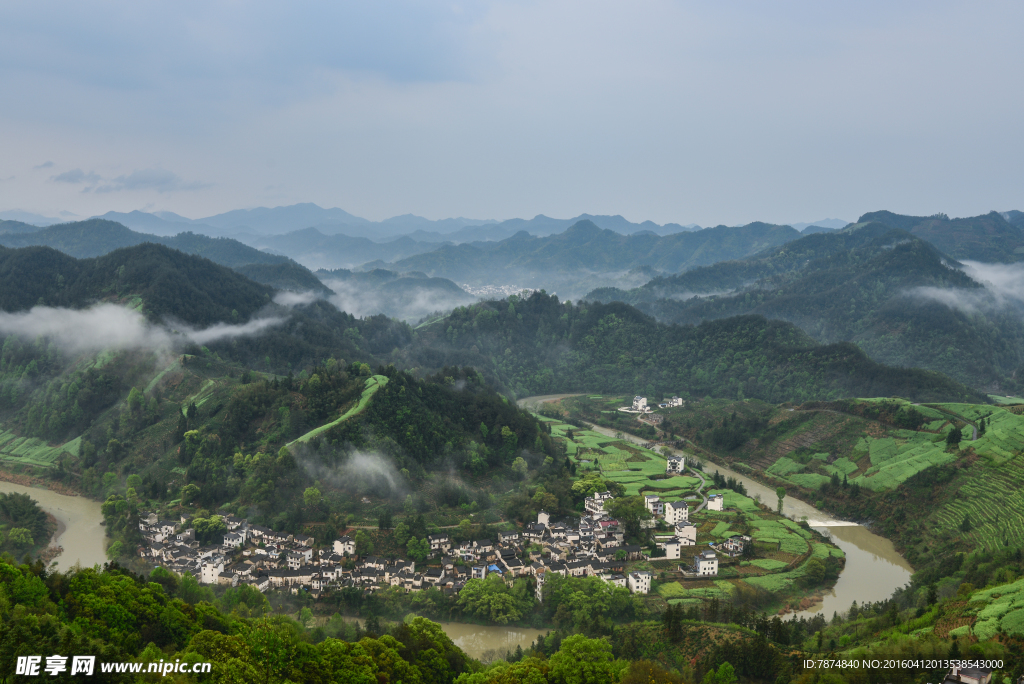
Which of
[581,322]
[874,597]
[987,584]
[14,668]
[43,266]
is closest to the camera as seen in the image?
[14,668]

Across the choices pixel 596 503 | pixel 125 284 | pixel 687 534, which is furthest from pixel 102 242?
pixel 687 534

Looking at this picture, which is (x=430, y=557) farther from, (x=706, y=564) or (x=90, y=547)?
(x=90, y=547)

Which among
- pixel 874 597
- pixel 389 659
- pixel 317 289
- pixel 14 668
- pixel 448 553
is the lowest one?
pixel 874 597

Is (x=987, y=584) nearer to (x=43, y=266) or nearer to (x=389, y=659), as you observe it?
(x=389, y=659)

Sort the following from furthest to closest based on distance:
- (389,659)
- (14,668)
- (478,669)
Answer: (478,669) → (389,659) → (14,668)

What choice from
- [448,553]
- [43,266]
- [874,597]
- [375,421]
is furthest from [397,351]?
[874,597]

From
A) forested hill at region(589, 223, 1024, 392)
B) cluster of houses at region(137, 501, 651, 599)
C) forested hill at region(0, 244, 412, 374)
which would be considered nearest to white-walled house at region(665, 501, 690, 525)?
cluster of houses at region(137, 501, 651, 599)
